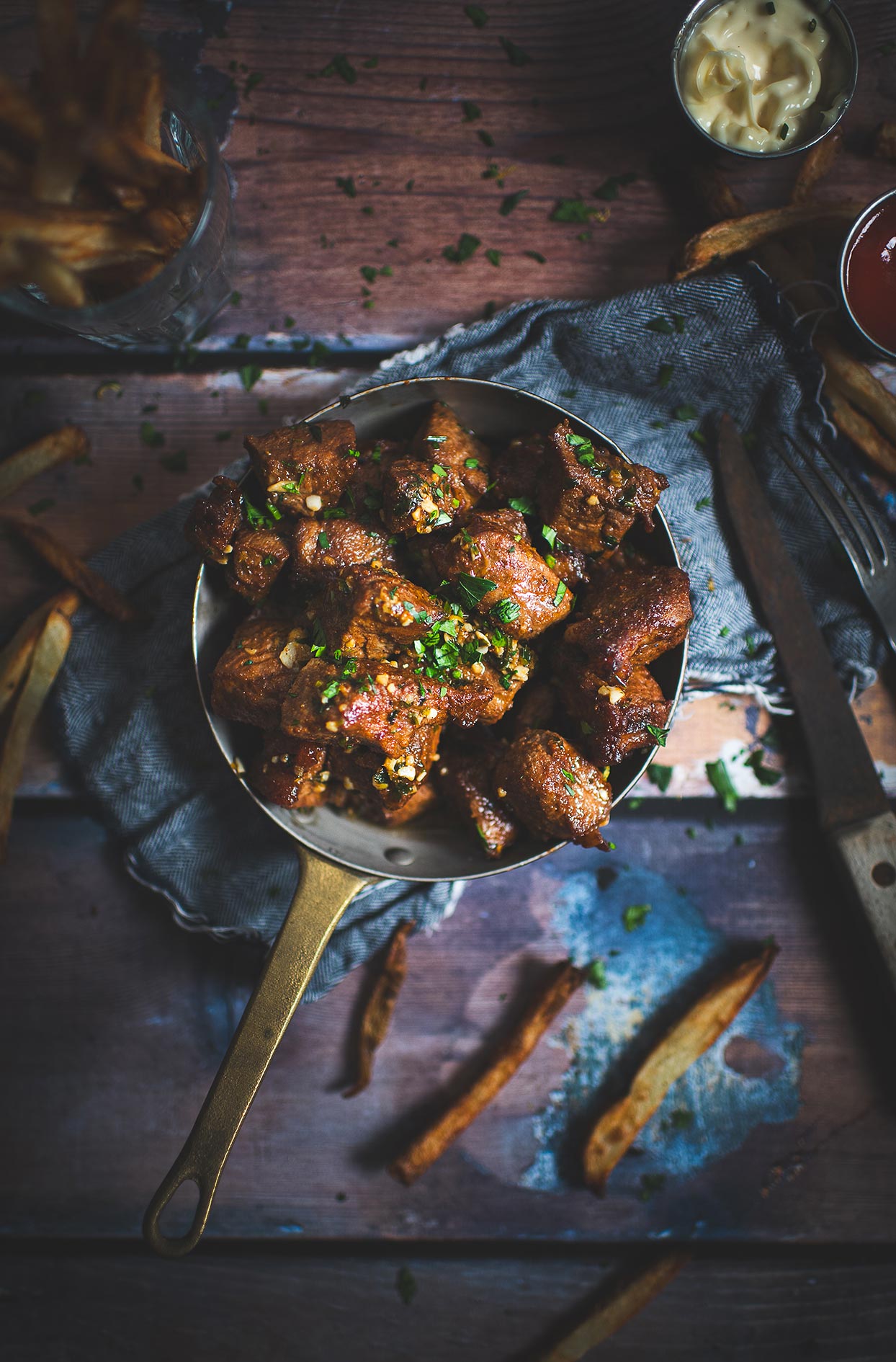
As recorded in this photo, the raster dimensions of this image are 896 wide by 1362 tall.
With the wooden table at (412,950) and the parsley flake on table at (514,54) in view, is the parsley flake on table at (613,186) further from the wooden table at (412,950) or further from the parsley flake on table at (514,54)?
the parsley flake on table at (514,54)

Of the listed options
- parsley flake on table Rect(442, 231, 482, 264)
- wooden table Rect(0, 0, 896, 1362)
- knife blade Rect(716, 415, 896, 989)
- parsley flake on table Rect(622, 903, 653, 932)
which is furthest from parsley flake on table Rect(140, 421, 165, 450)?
parsley flake on table Rect(622, 903, 653, 932)

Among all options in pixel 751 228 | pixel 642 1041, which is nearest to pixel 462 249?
pixel 751 228

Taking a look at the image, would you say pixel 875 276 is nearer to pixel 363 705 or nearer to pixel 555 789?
pixel 555 789

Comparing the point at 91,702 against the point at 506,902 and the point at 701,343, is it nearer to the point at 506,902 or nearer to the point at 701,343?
the point at 506,902

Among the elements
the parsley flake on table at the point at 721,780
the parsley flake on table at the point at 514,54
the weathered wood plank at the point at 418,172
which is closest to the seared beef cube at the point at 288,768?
the parsley flake on table at the point at 721,780

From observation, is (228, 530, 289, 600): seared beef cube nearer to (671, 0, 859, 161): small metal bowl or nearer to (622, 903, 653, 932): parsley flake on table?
(622, 903, 653, 932): parsley flake on table

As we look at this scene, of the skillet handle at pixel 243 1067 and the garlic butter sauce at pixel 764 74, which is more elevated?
the garlic butter sauce at pixel 764 74

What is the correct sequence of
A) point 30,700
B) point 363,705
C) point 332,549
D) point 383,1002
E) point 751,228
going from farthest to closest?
point 383,1002 < point 30,700 < point 751,228 < point 332,549 < point 363,705
